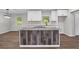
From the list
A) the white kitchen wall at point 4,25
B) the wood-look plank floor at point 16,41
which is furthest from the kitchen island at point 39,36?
the white kitchen wall at point 4,25

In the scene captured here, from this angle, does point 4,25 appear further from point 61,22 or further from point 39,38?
point 61,22

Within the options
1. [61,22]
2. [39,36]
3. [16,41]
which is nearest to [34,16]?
[39,36]

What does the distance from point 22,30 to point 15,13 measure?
1.89 ft

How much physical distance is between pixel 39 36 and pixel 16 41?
61cm

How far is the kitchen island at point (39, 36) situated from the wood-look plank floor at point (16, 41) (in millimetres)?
132

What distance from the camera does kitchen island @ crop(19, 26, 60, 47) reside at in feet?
11.8

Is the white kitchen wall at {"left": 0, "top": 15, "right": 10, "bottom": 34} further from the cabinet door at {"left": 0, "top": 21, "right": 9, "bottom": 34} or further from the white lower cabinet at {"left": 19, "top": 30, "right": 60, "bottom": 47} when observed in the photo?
the white lower cabinet at {"left": 19, "top": 30, "right": 60, "bottom": 47}

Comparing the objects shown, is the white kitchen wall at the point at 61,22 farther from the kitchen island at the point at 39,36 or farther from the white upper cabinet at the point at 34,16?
the white upper cabinet at the point at 34,16

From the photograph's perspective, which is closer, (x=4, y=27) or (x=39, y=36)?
(x=4, y=27)

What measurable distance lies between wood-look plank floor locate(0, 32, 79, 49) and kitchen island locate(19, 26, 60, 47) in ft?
0.43

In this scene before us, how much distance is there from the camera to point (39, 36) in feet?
12.1

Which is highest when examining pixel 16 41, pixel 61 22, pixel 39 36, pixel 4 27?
pixel 61 22
